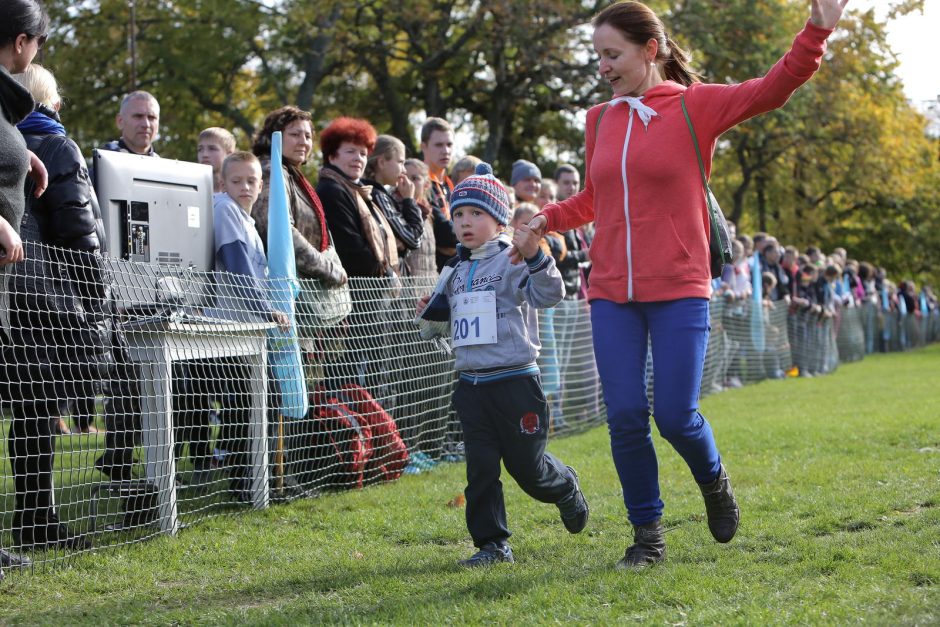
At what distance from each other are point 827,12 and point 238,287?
3.56 meters

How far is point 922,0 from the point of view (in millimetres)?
32562

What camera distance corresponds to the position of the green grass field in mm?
3883

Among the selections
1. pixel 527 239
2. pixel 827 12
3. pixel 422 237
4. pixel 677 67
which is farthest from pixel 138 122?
pixel 827 12

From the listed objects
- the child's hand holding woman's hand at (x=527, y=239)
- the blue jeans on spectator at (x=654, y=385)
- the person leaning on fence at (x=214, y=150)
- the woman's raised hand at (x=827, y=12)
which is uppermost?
the person leaning on fence at (x=214, y=150)

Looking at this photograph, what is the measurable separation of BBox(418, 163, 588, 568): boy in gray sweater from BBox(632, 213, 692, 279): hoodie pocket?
39 centimetres

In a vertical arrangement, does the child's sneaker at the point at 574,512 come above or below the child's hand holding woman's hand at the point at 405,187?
below

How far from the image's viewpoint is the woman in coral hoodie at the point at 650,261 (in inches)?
176

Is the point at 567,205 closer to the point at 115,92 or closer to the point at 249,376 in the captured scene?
the point at 249,376

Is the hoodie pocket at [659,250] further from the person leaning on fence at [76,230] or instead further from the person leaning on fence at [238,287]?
the person leaning on fence at [238,287]

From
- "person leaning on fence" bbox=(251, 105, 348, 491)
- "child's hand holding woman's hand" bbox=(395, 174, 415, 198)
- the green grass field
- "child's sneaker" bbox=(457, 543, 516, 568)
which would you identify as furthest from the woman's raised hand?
"child's hand holding woman's hand" bbox=(395, 174, 415, 198)

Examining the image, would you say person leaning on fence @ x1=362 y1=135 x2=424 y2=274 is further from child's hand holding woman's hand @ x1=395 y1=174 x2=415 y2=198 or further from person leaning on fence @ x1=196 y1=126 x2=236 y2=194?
person leaning on fence @ x1=196 y1=126 x2=236 y2=194

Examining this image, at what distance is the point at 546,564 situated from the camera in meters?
4.69

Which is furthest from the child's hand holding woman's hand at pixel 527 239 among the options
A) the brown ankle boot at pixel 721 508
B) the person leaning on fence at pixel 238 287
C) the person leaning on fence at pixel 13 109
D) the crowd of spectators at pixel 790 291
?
the crowd of spectators at pixel 790 291

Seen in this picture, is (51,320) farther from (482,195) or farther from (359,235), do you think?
(359,235)
